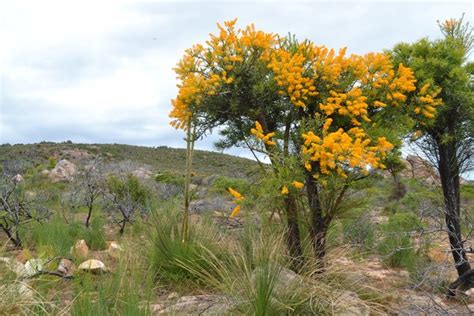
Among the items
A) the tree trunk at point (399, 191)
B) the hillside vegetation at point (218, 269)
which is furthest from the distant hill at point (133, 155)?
the hillside vegetation at point (218, 269)

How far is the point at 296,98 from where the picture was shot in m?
5.44

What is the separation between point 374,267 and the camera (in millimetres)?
7441

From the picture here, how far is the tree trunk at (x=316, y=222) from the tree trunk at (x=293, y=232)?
0.18 meters

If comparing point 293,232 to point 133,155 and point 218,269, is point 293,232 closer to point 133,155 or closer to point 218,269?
point 218,269

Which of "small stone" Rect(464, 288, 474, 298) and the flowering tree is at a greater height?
the flowering tree

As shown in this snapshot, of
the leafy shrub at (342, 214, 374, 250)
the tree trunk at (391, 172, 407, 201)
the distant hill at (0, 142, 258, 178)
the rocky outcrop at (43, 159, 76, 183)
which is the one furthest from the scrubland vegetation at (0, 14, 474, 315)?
the distant hill at (0, 142, 258, 178)

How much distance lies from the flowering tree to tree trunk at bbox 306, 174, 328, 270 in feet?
0.04

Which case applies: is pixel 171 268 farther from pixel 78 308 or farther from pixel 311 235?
pixel 78 308

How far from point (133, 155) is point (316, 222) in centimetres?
3623

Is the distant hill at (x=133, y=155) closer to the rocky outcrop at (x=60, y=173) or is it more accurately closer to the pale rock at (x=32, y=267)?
the rocky outcrop at (x=60, y=173)

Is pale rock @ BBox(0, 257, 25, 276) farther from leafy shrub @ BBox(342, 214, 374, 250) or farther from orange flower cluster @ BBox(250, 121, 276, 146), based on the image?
leafy shrub @ BBox(342, 214, 374, 250)

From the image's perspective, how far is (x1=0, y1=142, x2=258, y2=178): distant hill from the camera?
33.9 m

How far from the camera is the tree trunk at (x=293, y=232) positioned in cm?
577

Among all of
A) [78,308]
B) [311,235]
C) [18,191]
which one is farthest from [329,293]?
[18,191]
